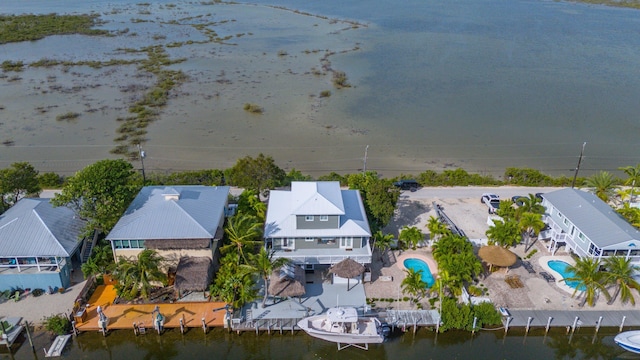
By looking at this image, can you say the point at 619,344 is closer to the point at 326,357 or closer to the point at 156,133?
the point at 326,357

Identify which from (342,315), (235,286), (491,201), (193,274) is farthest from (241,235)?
(491,201)

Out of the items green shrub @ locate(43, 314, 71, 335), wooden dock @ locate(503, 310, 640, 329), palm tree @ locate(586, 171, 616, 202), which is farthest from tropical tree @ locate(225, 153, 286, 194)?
palm tree @ locate(586, 171, 616, 202)

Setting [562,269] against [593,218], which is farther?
[562,269]

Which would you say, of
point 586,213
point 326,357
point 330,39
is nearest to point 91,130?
point 326,357

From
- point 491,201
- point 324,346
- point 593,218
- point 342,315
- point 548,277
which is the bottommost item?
point 324,346

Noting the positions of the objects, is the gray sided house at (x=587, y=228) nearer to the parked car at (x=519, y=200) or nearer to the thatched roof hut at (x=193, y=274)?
the parked car at (x=519, y=200)

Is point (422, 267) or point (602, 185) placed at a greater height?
point (602, 185)

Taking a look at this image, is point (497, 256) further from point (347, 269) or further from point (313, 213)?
point (313, 213)
